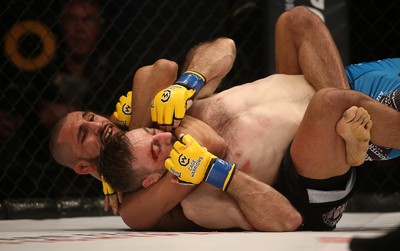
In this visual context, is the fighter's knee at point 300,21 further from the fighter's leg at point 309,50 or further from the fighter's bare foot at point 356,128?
the fighter's bare foot at point 356,128

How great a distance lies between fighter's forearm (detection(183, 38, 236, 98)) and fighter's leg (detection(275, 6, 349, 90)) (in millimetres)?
183

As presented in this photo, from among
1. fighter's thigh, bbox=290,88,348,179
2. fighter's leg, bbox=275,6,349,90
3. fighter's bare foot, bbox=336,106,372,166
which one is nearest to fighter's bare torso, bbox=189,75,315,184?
fighter's leg, bbox=275,6,349,90

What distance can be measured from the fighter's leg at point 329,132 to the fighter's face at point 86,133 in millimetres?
657

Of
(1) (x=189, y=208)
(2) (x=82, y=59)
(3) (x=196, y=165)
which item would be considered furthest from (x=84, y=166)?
(2) (x=82, y=59)

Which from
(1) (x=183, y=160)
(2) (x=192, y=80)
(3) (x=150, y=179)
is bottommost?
(3) (x=150, y=179)

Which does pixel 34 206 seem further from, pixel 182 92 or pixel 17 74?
pixel 182 92

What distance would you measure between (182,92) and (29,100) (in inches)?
50.4

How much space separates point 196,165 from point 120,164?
26cm

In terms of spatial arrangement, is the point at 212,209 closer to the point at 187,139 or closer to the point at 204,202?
the point at 204,202

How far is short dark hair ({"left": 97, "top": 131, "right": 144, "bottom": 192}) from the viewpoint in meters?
1.93

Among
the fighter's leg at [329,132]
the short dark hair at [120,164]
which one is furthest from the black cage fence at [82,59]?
the fighter's leg at [329,132]

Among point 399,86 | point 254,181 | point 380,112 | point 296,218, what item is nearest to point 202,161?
point 254,181

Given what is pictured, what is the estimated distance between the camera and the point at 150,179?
6.42 ft

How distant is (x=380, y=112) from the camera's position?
1.81 m
